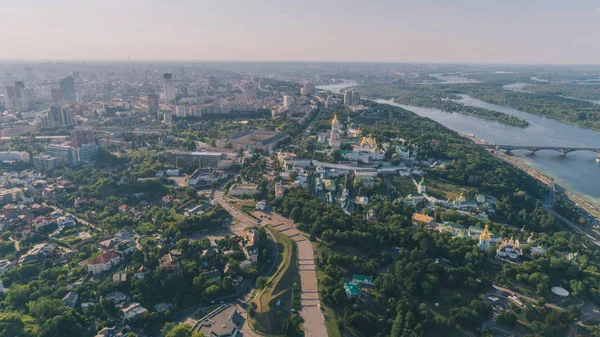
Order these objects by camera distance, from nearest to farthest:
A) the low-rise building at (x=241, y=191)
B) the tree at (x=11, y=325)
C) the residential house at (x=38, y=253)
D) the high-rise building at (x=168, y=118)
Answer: the tree at (x=11, y=325)
the residential house at (x=38, y=253)
the low-rise building at (x=241, y=191)
the high-rise building at (x=168, y=118)

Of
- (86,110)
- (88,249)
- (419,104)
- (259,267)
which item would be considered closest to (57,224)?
(88,249)

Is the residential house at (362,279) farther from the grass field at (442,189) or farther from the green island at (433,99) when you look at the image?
the green island at (433,99)

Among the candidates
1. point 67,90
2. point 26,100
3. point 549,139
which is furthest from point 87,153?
point 549,139

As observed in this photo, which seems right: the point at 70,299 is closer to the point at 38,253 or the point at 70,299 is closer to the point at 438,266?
the point at 38,253

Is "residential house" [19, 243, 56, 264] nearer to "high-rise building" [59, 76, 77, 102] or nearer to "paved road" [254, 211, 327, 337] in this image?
"paved road" [254, 211, 327, 337]

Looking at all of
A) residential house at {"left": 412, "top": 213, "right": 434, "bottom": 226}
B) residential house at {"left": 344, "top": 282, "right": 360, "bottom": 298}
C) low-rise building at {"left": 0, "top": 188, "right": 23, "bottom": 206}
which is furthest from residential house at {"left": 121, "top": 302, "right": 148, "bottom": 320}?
low-rise building at {"left": 0, "top": 188, "right": 23, "bottom": 206}

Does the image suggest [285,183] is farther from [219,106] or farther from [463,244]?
[219,106]

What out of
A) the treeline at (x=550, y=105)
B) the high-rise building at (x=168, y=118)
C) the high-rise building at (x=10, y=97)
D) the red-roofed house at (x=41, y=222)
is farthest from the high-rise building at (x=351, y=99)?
the high-rise building at (x=10, y=97)
